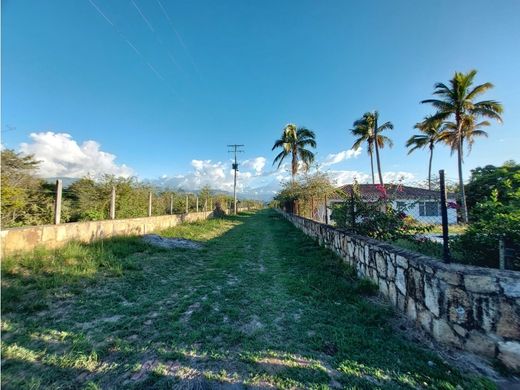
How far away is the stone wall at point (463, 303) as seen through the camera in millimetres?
2141

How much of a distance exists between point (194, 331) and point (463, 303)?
9.26ft

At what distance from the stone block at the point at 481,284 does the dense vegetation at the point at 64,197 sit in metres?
7.89

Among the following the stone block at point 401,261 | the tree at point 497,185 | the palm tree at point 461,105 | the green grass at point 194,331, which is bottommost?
the green grass at point 194,331

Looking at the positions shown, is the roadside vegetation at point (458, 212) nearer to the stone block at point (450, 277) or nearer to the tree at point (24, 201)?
the stone block at point (450, 277)

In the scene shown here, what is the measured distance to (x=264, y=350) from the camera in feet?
7.89

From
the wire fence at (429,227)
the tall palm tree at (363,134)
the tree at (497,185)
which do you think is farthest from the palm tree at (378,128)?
the wire fence at (429,227)

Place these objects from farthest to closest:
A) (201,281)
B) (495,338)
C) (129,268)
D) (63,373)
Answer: (129,268)
(201,281)
(495,338)
(63,373)

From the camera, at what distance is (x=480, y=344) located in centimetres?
226

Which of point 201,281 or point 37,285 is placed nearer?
point 37,285

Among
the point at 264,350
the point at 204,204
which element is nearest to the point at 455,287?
the point at 264,350

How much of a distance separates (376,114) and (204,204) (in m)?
19.9

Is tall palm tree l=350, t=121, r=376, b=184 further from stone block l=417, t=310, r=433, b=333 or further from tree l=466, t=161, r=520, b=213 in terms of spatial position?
stone block l=417, t=310, r=433, b=333

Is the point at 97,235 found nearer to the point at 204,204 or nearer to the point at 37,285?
the point at 37,285

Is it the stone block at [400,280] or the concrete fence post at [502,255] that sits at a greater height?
the concrete fence post at [502,255]
